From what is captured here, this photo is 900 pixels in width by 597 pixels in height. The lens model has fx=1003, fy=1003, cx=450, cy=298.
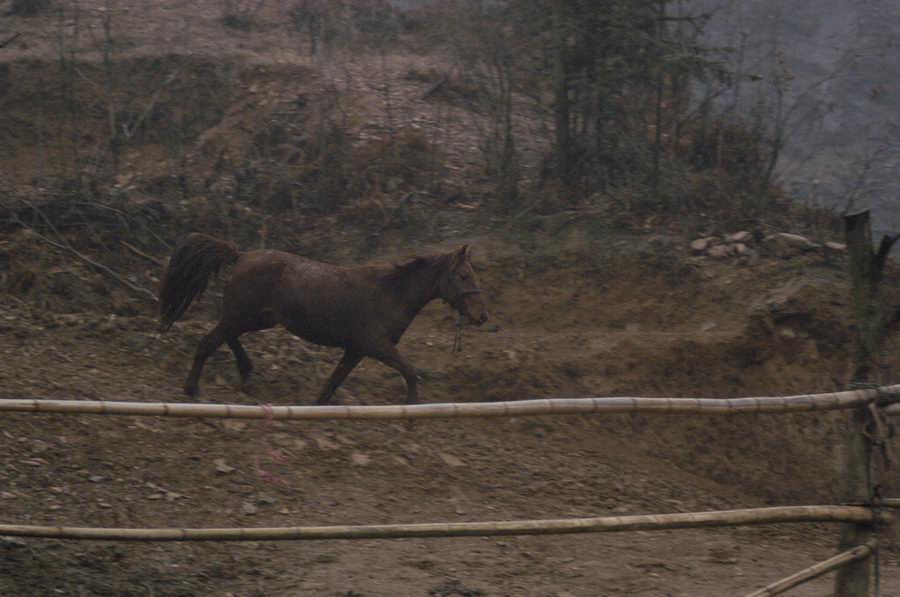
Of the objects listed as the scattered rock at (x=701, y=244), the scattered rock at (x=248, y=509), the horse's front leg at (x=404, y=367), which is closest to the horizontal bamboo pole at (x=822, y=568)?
the scattered rock at (x=248, y=509)

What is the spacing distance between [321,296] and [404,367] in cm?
80

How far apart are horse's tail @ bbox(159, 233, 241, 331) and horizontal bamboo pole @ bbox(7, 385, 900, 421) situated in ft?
11.9

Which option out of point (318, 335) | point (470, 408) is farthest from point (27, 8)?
point (470, 408)

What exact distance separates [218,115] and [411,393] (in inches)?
258

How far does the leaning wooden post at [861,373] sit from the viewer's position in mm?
3662

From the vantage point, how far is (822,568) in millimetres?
3537

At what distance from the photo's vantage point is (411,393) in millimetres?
6984

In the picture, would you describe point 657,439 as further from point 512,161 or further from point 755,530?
point 512,161

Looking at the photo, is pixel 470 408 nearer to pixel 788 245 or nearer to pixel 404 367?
pixel 404 367

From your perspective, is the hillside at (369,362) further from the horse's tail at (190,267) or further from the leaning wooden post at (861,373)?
the leaning wooden post at (861,373)

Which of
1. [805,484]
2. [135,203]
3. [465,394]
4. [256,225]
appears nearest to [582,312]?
[465,394]

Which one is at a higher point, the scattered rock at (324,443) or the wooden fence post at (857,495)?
the wooden fence post at (857,495)

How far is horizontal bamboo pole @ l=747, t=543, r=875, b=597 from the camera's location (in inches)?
140

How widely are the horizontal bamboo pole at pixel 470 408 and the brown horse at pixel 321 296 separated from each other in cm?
357
